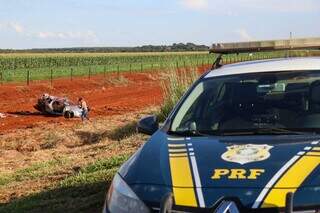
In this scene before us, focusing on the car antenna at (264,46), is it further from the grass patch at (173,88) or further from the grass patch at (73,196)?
the grass patch at (173,88)

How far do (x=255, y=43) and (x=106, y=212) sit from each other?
3.16 m

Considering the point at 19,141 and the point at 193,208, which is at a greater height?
the point at 193,208

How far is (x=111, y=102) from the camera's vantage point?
30266 millimetres

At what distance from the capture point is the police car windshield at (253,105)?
484 cm

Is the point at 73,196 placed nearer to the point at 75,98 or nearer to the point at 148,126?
the point at 148,126

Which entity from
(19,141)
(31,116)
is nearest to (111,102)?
(31,116)

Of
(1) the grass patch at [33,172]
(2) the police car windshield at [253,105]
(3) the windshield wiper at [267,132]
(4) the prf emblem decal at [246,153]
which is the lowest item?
(1) the grass patch at [33,172]

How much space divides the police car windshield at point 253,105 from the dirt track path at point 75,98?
15977 mm

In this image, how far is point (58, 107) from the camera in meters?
25.1

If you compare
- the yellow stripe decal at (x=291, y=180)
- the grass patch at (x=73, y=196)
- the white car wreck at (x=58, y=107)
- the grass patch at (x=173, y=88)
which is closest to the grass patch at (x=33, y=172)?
the grass patch at (x=73, y=196)

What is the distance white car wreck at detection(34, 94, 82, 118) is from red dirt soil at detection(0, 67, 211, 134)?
14.2 inches

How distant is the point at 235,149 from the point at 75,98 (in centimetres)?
2830

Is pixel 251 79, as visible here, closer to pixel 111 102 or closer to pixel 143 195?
pixel 143 195

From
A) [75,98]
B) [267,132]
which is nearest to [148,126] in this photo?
[267,132]
